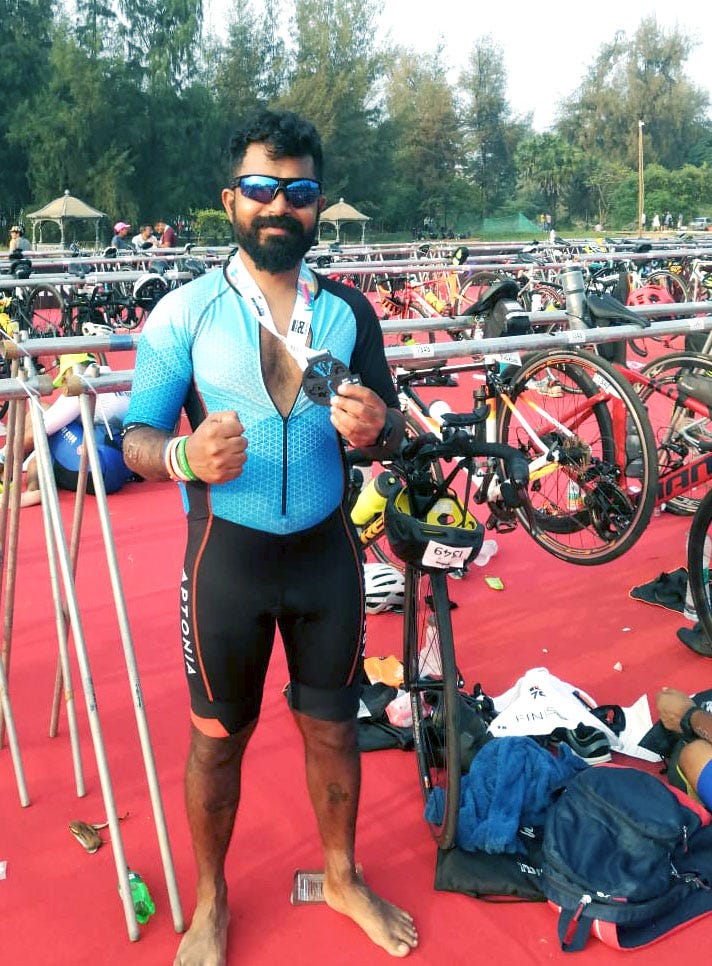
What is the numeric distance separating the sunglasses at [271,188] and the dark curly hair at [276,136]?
0.06m

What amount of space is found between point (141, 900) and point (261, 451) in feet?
4.75

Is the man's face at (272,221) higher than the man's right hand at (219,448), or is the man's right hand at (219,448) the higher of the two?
the man's face at (272,221)

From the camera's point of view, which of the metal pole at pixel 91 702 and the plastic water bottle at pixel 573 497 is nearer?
the metal pole at pixel 91 702

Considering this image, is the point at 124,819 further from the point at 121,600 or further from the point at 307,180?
the point at 307,180

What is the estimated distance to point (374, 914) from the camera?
253 centimetres

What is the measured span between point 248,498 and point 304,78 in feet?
228

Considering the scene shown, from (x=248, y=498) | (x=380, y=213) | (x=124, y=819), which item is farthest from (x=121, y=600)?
(x=380, y=213)

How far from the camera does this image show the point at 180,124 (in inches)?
2053

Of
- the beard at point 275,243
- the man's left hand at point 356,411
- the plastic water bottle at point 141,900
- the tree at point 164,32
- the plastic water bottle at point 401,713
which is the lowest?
the plastic water bottle at point 141,900

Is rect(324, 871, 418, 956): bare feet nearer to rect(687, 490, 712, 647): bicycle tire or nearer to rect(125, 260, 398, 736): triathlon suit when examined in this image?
rect(125, 260, 398, 736): triathlon suit

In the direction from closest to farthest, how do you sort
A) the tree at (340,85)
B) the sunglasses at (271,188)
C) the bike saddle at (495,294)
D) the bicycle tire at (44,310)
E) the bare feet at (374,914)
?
the sunglasses at (271,188), the bare feet at (374,914), the bike saddle at (495,294), the bicycle tire at (44,310), the tree at (340,85)

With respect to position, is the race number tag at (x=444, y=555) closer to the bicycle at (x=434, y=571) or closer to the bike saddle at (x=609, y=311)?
the bicycle at (x=434, y=571)

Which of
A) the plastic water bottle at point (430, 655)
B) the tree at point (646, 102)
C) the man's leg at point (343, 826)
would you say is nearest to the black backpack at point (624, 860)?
the man's leg at point (343, 826)

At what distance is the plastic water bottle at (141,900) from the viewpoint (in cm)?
259
